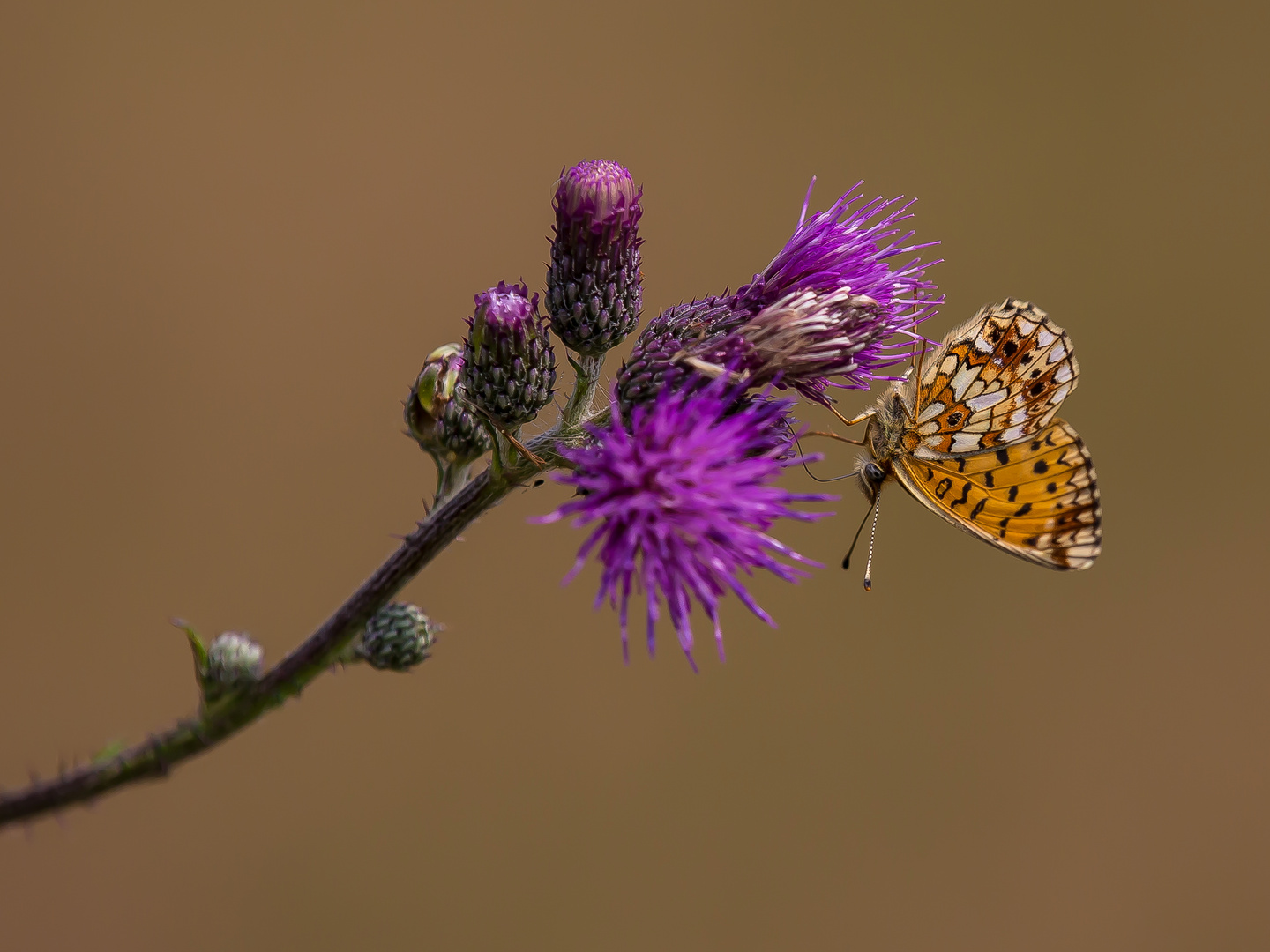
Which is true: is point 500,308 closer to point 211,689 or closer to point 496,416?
point 496,416

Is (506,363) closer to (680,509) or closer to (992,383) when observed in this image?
(680,509)

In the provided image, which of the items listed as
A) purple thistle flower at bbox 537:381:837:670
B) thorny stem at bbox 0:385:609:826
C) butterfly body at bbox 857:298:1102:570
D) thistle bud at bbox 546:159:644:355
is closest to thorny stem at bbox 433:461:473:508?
thorny stem at bbox 0:385:609:826

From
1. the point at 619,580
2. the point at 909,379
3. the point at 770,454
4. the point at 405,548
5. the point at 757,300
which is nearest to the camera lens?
the point at 619,580

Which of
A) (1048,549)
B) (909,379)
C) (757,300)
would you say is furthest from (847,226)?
(1048,549)

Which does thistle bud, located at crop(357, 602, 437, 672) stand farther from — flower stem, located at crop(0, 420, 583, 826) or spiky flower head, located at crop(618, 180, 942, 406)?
spiky flower head, located at crop(618, 180, 942, 406)

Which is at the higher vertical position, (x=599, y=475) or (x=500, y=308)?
(x=500, y=308)

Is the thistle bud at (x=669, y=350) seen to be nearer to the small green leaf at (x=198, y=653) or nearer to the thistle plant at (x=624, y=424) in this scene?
the thistle plant at (x=624, y=424)

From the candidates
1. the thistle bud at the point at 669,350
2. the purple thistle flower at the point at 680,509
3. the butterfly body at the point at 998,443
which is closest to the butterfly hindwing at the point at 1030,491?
the butterfly body at the point at 998,443
